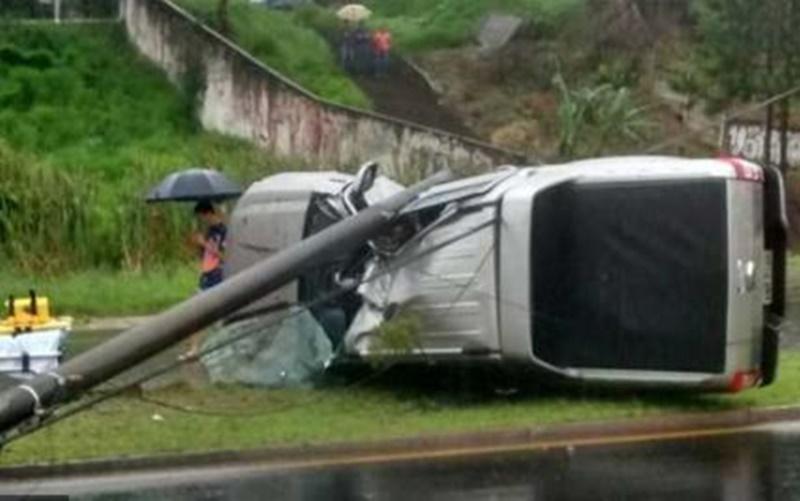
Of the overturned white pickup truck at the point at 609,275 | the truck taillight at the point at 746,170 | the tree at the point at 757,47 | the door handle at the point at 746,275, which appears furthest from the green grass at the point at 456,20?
the door handle at the point at 746,275

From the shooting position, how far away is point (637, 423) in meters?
16.1

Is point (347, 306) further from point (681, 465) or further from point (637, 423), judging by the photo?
point (681, 465)

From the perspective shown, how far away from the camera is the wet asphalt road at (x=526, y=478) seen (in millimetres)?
13484

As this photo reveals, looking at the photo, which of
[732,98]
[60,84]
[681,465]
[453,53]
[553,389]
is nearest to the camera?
[681,465]

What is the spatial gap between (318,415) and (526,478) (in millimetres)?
2902

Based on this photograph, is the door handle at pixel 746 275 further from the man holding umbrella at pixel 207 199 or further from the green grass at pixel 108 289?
the green grass at pixel 108 289

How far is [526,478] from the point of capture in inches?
556

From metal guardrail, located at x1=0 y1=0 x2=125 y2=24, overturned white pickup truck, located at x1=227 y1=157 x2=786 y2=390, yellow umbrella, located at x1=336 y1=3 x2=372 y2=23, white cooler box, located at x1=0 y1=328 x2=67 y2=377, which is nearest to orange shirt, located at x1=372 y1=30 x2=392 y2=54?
yellow umbrella, located at x1=336 y1=3 x2=372 y2=23

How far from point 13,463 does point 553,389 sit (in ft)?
14.5

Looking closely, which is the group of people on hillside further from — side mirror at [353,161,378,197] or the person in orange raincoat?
side mirror at [353,161,378,197]

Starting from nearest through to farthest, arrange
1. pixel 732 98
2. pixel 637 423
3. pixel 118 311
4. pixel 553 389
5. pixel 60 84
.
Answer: pixel 637 423
pixel 553 389
pixel 118 311
pixel 732 98
pixel 60 84

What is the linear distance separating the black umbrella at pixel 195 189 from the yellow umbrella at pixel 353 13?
110ft

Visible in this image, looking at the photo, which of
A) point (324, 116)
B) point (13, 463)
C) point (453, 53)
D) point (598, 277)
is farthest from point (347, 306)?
point (453, 53)

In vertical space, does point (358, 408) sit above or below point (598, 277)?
below
